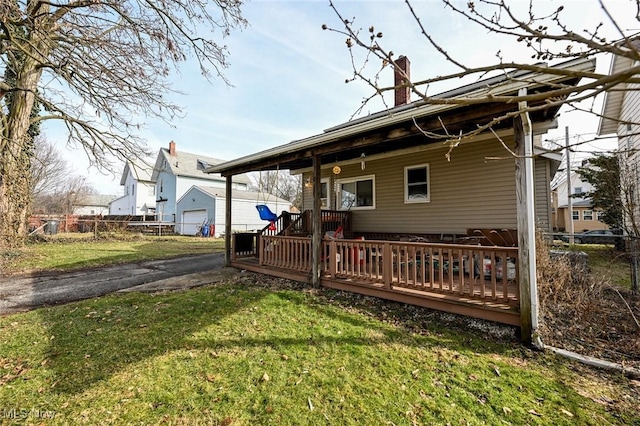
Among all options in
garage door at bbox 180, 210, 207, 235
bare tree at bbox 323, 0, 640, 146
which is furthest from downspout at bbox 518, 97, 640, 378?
garage door at bbox 180, 210, 207, 235

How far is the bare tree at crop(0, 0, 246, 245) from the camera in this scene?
668 centimetres

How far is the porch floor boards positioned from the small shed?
17.6 meters

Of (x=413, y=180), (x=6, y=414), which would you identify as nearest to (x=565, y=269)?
(x=413, y=180)

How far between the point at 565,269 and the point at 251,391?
5876mm

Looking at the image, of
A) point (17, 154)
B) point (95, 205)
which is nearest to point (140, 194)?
point (17, 154)

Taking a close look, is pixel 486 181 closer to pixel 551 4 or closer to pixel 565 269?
pixel 565 269

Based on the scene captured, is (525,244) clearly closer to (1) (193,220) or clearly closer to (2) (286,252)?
(2) (286,252)

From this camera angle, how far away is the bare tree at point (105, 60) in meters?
6.68

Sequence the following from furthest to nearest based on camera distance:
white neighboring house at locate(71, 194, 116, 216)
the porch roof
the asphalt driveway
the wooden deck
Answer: white neighboring house at locate(71, 194, 116, 216), the asphalt driveway, the wooden deck, the porch roof

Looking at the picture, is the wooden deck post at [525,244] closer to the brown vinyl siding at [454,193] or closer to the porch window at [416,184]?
the brown vinyl siding at [454,193]

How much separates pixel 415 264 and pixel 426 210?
3.36 m

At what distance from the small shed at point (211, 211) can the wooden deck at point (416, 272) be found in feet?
52.9

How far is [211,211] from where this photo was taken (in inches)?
927

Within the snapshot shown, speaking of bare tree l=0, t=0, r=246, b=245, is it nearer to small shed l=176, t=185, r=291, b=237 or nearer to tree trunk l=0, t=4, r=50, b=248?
tree trunk l=0, t=4, r=50, b=248
